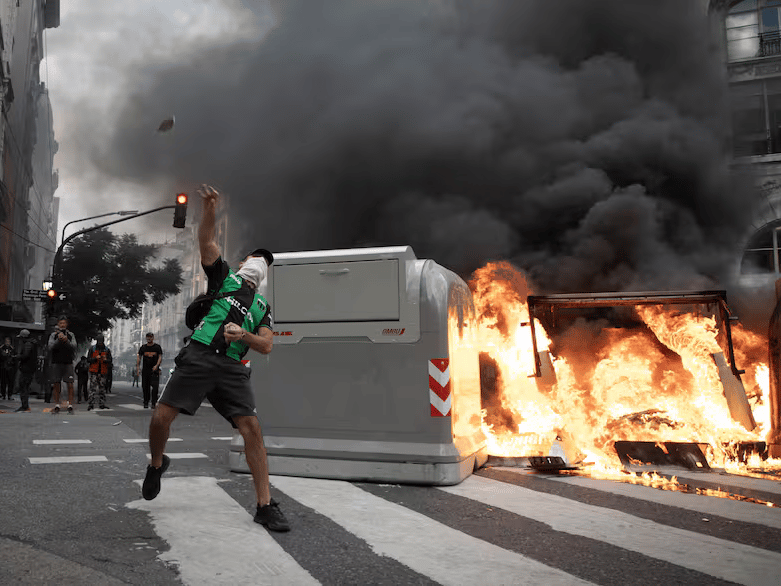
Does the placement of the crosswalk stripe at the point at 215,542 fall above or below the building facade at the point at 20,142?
below

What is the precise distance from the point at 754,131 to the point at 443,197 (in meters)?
7.05

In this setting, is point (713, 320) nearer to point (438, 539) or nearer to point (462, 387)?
point (462, 387)

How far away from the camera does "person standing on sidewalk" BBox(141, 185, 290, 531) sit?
376cm

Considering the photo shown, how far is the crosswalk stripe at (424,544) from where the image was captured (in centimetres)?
292

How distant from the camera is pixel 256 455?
3.79 metres

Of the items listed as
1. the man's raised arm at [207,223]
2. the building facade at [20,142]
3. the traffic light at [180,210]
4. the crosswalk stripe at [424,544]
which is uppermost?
the building facade at [20,142]

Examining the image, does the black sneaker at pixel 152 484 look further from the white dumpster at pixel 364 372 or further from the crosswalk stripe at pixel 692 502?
the crosswalk stripe at pixel 692 502

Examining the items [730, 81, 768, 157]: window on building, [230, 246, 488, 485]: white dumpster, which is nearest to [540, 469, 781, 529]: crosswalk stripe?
[230, 246, 488, 485]: white dumpster

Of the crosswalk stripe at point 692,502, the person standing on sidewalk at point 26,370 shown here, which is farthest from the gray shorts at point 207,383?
the person standing on sidewalk at point 26,370

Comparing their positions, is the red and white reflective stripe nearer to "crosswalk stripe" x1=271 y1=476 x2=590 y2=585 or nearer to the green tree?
"crosswalk stripe" x1=271 y1=476 x2=590 y2=585

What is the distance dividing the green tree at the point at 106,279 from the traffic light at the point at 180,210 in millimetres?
15100

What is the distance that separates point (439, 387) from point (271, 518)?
199cm

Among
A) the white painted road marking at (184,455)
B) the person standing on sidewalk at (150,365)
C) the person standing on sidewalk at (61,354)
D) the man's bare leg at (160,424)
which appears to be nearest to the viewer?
the man's bare leg at (160,424)

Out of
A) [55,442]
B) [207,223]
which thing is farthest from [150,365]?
[207,223]
